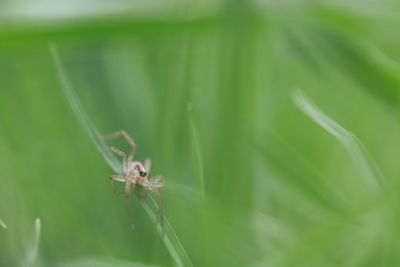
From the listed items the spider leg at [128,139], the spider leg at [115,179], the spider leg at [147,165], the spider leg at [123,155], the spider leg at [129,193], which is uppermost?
the spider leg at [128,139]

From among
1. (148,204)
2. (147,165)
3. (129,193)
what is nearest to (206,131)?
(147,165)

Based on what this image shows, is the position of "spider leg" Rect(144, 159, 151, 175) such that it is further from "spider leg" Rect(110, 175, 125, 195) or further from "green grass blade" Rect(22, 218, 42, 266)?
"green grass blade" Rect(22, 218, 42, 266)

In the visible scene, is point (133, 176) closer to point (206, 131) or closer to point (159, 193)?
point (159, 193)

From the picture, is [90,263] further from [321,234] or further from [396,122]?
[396,122]

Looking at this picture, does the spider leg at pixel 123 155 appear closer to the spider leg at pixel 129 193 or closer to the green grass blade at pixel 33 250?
the spider leg at pixel 129 193

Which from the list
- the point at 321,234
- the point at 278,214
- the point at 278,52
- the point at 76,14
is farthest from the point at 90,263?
the point at 278,52

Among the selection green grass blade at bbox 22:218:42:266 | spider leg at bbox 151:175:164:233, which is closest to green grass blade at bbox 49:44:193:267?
→ spider leg at bbox 151:175:164:233

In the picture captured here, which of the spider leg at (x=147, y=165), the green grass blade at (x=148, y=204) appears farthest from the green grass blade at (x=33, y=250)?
the spider leg at (x=147, y=165)
